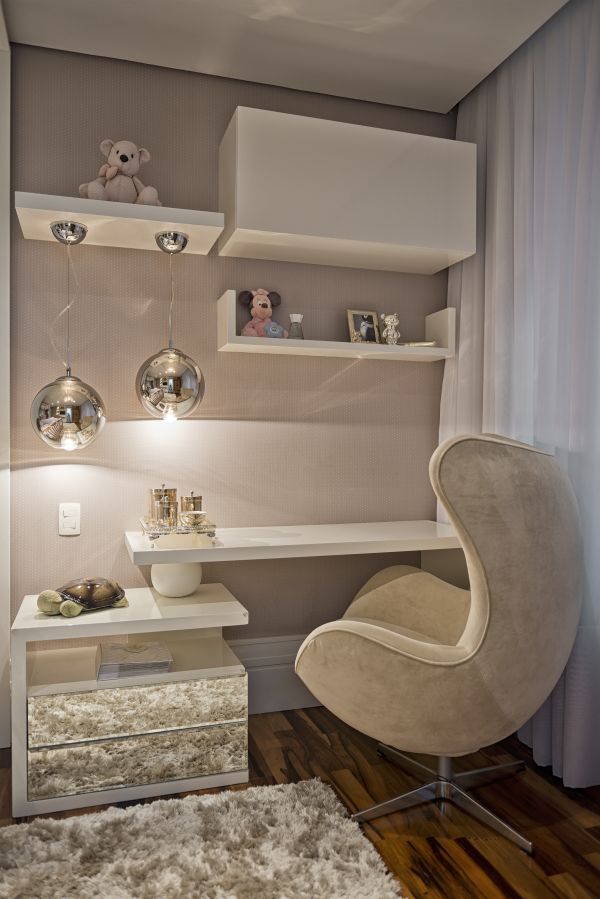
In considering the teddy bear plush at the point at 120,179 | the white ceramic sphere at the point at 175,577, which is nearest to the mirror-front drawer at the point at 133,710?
the white ceramic sphere at the point at 175,577

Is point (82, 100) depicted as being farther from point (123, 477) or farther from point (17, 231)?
point (123, 477)

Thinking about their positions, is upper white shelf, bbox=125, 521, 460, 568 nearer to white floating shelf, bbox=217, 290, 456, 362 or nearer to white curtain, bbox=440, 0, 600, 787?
white curtain, bbox=440, 0, 600, 787

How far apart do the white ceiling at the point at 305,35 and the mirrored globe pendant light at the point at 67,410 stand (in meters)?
0.70

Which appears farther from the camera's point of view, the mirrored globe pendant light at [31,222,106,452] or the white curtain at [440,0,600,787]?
the mirrored globe pendant light at [31,222,106,452]

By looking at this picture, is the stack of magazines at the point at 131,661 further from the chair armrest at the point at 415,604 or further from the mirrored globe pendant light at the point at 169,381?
the mirrored globe pendant light at the point at 169,381

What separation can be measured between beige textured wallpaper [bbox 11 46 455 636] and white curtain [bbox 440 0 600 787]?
396 millimetres

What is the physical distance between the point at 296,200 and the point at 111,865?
214 centimetres

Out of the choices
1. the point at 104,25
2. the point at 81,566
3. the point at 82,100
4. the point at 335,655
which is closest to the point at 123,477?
the point at 81,566

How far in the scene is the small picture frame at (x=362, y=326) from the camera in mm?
2871

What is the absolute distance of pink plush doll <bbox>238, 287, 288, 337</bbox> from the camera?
2701mm

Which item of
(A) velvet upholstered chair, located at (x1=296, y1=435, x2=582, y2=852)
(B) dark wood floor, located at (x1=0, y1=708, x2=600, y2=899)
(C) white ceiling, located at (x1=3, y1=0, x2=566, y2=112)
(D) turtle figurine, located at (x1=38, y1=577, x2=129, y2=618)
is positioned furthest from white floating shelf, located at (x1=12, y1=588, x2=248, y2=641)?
(C) white ceiling, located at (x1=3, y1=0, x2=566, y2=112)

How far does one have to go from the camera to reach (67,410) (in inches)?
92.8

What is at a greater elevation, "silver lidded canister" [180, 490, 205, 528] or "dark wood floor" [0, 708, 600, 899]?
"silver lidded canister" [180, 490, 205, 528]

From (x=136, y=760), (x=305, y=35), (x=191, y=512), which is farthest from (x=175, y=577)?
(x=305, y=35)
